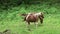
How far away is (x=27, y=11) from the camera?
19938 millimetres

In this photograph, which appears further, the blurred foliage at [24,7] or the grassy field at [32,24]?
the blurred foliage at [24,7]

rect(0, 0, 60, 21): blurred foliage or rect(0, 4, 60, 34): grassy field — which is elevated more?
rect(0, 0, 60, 21): blurred foliage

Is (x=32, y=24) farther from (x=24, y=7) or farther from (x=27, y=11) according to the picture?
(x=24, y=7)

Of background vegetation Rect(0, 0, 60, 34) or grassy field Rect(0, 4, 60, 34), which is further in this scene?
background vegetation Rect(0, 0, 60, 34)

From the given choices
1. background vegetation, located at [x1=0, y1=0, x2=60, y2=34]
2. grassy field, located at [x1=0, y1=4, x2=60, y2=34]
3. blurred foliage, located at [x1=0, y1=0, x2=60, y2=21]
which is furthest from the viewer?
blurred foliage, located at [x1=0, y1=0, x2=60, y2=21]

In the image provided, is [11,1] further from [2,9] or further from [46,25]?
[46,25]

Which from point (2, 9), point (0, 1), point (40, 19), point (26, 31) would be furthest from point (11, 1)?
point (26, 31)

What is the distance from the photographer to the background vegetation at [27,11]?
13922 mm

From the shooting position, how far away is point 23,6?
22.2 metres

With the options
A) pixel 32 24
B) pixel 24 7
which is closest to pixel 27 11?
pixel 24 7

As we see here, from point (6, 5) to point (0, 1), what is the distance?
983mm

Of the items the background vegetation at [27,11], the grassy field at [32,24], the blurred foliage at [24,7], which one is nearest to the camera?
the grassy field at [32,24]

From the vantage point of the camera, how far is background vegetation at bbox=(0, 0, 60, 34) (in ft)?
45.7

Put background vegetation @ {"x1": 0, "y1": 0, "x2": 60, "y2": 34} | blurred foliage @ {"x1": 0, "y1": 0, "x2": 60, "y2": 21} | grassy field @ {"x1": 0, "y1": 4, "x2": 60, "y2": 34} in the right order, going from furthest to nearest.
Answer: blurred foliage @ {"x1": 0, "y1": 0, "x2": 60, "y2": 21} → background vegetation @ {"x1": 0, "y1": 0, "x2": 60, "y2": 34} → grassy field @ {"x1": 0, "y1": 4, "x2": 60, "y2": 34}
